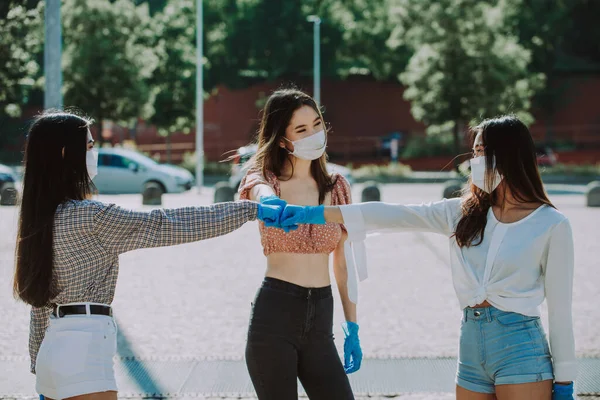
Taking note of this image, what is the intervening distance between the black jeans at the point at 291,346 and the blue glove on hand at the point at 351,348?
28 cm

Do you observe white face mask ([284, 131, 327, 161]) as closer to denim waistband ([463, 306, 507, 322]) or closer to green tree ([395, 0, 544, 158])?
denim waistband ([463, 306, 507, 322])

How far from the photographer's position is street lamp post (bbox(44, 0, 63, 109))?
10.0 m

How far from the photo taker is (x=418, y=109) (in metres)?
33.8

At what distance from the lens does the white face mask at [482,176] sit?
9.81ft

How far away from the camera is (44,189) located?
292 centimetres

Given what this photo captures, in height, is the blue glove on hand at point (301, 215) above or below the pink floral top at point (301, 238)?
above

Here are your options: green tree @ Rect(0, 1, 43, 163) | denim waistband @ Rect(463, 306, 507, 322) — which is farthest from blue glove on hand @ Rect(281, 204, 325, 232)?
green tree @ Rect(0, 1, 43, 163)

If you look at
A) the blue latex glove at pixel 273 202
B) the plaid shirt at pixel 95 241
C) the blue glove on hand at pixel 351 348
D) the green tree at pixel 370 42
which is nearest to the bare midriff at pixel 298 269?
the blue latex glove at pixel 273 202

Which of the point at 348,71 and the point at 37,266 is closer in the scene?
the point at 37,266

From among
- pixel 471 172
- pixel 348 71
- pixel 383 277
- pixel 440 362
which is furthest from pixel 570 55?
pixel 471 172

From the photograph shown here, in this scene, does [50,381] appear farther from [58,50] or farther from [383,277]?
[58,50]

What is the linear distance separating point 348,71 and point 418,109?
341 inches

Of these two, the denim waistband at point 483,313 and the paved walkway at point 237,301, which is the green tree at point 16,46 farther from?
the denim waistband at point 483,313

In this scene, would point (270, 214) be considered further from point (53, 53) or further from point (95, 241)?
point (53, 53)
